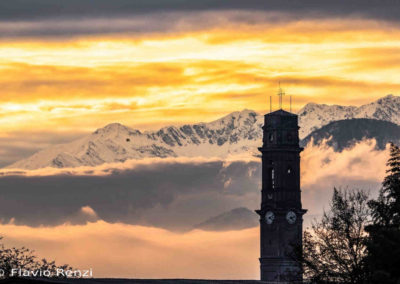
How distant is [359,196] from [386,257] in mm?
20180

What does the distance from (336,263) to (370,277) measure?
1249 cm

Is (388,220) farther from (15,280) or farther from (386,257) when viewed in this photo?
(15,280)

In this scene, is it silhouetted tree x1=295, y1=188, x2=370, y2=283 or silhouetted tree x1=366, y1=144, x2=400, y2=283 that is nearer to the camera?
silhouetted tree x1=366, y1=144, x2=400, y2=283

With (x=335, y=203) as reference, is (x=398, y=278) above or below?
below

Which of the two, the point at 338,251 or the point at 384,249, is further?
the point at 338,251

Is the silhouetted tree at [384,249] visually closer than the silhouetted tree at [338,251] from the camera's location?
Yes

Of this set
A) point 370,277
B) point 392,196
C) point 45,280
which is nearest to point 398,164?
point 392,196

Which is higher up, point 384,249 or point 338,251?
point 338,251

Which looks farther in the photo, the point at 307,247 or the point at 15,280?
the point at 307,247

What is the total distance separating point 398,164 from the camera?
200 meters

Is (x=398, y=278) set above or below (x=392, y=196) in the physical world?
below

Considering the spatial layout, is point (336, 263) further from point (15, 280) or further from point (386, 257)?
point (15, 280)

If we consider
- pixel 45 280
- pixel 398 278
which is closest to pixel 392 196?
pixel 398 278

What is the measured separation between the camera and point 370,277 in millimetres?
184750
